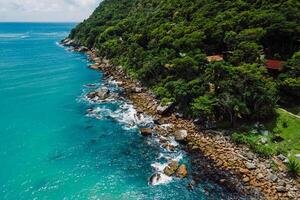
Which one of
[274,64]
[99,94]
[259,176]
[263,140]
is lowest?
[259,176]

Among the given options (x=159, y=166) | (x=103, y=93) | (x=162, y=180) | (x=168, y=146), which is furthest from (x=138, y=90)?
(x=162, y=180)

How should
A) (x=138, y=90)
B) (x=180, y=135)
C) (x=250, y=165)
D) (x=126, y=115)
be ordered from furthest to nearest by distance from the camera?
(x=138, y=90), (x=126, y=115), (x=180, y=135), (x=250, y=165)

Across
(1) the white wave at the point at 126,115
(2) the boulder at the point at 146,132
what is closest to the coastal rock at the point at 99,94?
(1) the white wave at the point at 126,115

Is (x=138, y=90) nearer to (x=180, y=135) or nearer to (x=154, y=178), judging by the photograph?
(x=180, y=135)

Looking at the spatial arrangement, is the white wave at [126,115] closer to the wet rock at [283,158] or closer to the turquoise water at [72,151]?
the turquoise water at [72,151]

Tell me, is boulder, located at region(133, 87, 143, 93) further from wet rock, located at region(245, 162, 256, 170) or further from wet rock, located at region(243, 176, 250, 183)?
wet rock, located at region(243, 176, 250, 183)

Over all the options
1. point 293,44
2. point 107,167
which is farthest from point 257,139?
point 293,44
